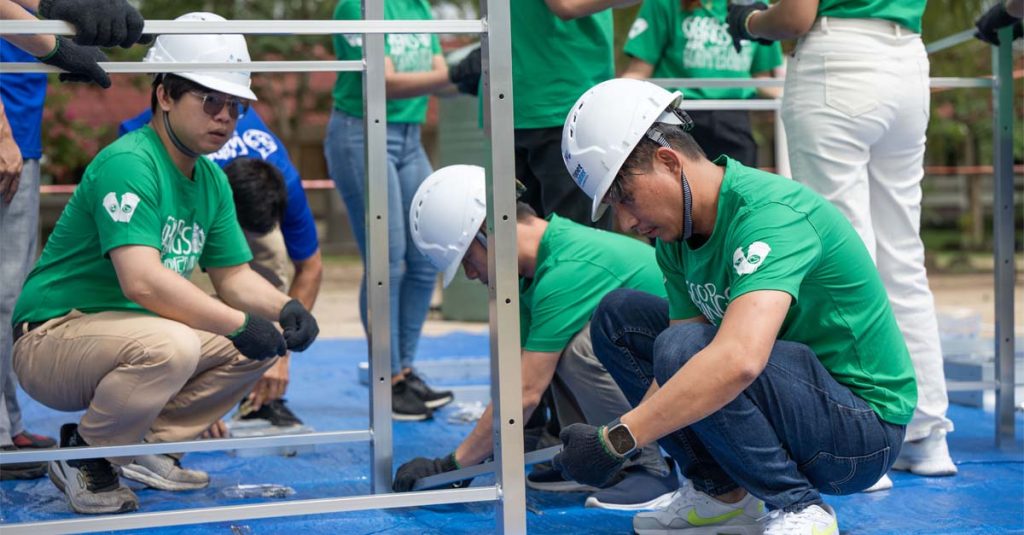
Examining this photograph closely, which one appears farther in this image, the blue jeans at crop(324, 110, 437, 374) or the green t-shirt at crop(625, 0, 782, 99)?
the blue jeans at crop(324, 110, 437, 374)

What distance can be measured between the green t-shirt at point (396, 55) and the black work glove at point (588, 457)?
227 cm

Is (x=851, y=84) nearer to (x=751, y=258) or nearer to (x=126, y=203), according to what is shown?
(x=751, y=258)

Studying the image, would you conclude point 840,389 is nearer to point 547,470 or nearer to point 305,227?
point 547,470

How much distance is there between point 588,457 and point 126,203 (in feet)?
4.60

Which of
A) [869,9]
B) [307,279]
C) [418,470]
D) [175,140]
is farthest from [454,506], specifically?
[869,9]

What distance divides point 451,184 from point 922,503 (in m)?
1.43

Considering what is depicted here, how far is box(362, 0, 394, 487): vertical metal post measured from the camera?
9.61 feet

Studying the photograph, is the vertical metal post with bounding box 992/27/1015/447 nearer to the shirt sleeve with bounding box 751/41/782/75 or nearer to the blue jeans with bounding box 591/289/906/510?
the shirt sleeve with bounding box 751/41/782/75

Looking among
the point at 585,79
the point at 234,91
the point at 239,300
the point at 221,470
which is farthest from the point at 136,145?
the point at 585,79

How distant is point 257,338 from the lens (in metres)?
2.97

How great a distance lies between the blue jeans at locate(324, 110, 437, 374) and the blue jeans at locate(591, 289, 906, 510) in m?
2.05

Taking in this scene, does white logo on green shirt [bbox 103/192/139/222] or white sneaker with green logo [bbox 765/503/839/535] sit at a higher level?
white logo on green shirt [bbox 103/192/139/222]

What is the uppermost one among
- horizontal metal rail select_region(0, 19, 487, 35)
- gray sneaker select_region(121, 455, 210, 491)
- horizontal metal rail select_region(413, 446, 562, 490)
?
horizontal metal rail select_region(0, 19, 487, 35)

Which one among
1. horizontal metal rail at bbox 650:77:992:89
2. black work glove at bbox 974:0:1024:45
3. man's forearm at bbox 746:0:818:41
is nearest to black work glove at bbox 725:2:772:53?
man's forearm at bbox 746:0:818:41
